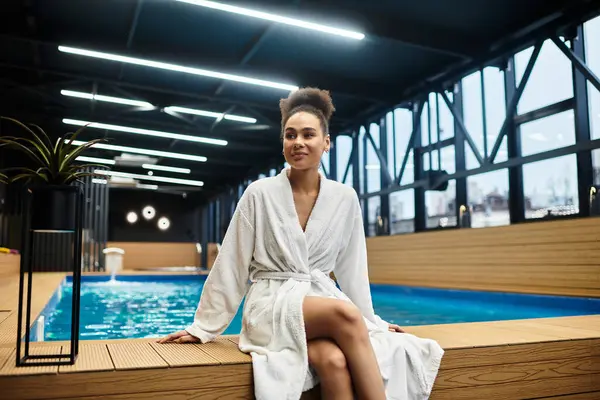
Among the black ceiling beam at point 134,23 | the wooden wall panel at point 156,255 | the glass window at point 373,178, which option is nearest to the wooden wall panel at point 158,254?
the wooden wall panel at point 156,255

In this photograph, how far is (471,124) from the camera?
24.4 feet

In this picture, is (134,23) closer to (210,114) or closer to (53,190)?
(210,114)

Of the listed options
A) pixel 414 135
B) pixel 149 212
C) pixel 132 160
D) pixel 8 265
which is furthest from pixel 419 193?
pixel 149 212

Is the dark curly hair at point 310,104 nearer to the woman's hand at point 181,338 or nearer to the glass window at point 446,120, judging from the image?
the woman's hand at point 181,338

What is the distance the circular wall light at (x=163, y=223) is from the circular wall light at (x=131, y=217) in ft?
3.14

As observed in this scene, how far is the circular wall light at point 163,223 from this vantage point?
20.4 m

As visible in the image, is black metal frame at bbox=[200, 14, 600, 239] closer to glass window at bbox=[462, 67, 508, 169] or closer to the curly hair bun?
glass window at bbox=[462, 67, 508, 169]

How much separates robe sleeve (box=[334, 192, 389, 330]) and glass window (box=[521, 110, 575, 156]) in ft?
15.6

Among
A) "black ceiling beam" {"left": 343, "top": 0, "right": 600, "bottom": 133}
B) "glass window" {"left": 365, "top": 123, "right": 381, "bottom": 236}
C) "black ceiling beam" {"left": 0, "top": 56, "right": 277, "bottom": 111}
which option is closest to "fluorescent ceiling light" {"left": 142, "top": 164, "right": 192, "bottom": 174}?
"black ceiling beam" {"left": 0, "top": 56, "right": 277, "bottom": 111}

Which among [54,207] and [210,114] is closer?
[54,207]

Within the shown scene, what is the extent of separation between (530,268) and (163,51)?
17.6 feet

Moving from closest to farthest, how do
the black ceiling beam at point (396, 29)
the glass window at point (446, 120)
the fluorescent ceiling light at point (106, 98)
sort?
the black ceiling beam at point (396, 29)
the glass window at point (446, 120)
the fluorescent ceiling light at point (106, 98)

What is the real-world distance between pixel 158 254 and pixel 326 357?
17.3 meters

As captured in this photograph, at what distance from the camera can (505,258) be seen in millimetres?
6113
